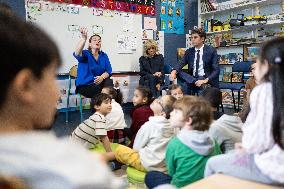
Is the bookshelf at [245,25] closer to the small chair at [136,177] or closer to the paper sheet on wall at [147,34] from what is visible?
the paper sheet on wall at [147,34]

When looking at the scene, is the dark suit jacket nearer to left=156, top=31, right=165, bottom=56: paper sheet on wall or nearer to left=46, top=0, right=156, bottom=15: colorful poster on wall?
left=46, top=0, right=156, bottom=15: colorful poster on wall

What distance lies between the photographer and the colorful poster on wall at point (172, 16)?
21.7 feet

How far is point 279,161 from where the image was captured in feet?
3.86

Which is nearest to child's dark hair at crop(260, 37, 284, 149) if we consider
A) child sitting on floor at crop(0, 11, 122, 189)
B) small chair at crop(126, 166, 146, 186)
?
child sitting on floor at crop(0, 11, 122, 189)

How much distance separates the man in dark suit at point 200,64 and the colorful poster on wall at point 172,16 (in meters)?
2.36

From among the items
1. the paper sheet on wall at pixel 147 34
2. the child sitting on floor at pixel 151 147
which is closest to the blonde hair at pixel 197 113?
the child sitting on floor at pixel 151 147

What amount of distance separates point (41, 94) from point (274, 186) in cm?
102

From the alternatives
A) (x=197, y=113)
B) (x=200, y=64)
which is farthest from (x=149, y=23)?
(x=197, y=113)

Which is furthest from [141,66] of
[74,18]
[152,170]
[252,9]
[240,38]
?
[152,170]

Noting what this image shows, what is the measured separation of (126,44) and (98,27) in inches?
26.6

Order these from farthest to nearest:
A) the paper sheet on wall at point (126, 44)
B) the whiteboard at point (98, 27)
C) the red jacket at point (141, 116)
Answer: the paper sheet on wall at point (126, 44)
the whiteboard at point (98, 27)
the red jacket at point (141, 116)

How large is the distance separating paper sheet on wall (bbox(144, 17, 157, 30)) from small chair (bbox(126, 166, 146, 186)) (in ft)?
14.5

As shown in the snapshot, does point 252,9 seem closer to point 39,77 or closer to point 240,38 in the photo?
point 240,38

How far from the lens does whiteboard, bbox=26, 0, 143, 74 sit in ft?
15.6
